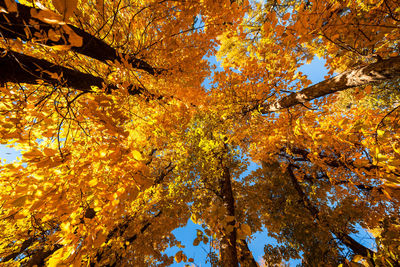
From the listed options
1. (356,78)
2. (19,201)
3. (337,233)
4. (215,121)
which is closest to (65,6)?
(19,201)

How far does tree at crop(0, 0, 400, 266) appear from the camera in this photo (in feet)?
6.81

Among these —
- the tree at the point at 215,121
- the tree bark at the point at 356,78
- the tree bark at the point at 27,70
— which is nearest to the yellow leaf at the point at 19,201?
the tree at the point at 215,121

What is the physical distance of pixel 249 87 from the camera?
4.66m

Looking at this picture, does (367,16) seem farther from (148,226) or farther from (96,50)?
(148,226)

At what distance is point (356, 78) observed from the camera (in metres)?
1.91

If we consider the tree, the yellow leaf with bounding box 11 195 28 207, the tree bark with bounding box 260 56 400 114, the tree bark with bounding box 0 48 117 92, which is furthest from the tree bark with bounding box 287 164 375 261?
the tree bark with bounding box 0 48 117 92

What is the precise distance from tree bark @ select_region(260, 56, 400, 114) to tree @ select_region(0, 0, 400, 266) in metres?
0.02

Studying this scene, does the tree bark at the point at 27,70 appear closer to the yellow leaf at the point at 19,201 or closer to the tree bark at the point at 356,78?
the yellow leaf at the point at 19,201

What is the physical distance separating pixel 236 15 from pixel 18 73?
4535mm

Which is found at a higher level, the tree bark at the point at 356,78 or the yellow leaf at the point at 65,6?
the tree bark at the point at 356,78

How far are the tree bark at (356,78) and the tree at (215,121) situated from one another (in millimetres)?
Answer: 16

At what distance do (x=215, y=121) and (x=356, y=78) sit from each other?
12.2ft

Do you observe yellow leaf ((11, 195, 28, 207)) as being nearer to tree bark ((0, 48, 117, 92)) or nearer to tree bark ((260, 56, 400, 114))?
tree bark ((0, 48, 117, 92))

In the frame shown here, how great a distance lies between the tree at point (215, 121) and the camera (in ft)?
6.81
